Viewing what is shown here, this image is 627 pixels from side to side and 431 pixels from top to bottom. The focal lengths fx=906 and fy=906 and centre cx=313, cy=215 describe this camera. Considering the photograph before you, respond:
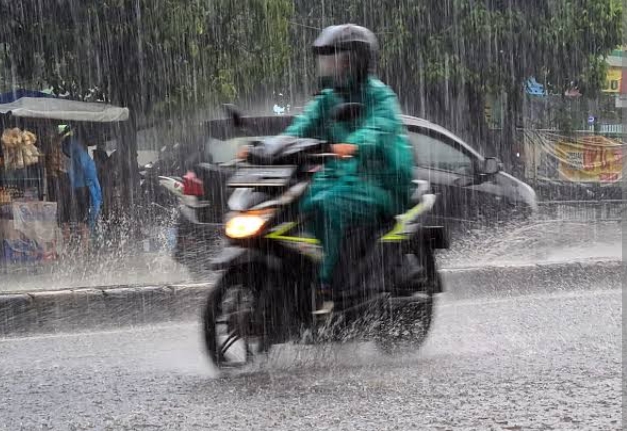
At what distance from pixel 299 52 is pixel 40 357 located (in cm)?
1073

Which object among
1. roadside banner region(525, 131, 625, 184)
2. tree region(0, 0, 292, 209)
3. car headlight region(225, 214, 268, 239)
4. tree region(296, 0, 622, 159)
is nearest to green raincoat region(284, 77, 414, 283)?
car headlight region(225, 214, 268, 239)

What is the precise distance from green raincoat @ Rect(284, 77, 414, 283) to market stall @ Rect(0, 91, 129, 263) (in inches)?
237

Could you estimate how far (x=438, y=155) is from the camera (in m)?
9.13

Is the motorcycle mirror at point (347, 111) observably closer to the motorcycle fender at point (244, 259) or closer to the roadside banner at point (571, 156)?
the motorcycle fender at point (244, 259)

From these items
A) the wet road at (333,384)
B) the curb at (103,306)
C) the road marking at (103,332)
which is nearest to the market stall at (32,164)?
the curb at (103,306)

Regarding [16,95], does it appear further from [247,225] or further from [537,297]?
[247,225]

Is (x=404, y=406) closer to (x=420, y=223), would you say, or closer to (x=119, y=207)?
(x=420, y=223)

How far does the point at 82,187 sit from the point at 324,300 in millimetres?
7501

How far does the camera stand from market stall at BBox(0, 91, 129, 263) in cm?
1007

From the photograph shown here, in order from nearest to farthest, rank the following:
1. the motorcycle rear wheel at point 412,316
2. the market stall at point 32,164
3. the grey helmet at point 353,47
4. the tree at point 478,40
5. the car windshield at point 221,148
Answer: the grey helmet at point 353,47, the motorcycle rear wheel at point 412,316, the car windshield at point 221,148, the market stall at point 32,164, the tree at point 478,40

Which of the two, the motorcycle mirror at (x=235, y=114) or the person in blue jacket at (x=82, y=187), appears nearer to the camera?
the motorcycle mirror at (x=235, y=114)

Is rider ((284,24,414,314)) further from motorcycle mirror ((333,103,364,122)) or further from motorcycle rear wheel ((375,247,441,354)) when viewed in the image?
motorcycle rear wheel ((375,247,441,354))

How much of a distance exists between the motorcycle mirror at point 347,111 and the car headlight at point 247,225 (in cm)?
71

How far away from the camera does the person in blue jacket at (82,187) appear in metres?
11.3
